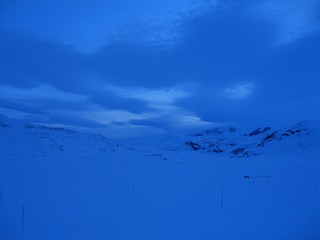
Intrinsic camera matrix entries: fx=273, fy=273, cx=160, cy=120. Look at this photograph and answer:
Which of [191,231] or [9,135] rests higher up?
[9,135]

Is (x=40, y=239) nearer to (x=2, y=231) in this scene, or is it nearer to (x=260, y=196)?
(x=2, y=231)

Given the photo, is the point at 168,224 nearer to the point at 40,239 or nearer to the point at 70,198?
the point at 40,239

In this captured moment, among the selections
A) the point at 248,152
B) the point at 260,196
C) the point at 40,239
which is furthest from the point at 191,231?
the point at 248,152

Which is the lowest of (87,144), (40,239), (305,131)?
(40,239)

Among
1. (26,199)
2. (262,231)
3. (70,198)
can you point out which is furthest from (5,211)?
(262,231)

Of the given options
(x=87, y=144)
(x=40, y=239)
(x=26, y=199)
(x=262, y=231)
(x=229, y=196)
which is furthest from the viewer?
(x=87, y=144)

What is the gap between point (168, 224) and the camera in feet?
18.0

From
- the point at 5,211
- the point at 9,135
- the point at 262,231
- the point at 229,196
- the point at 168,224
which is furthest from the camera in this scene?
the point at 9,135

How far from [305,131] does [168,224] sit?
3708 cm

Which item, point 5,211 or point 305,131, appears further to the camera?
point 305,131

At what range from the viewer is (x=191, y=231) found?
16.8 feet

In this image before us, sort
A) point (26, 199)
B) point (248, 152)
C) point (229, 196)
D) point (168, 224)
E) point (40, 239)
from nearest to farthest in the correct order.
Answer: point (40, 239) → point (168, 224) → point (26, 199) → point (229, 196) → point (248, 152)

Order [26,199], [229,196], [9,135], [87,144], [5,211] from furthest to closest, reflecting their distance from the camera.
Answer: [87,144] < [9,135] < [229,196] < [26,199] < [5,211]

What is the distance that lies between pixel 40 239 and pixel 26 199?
9.31ft
